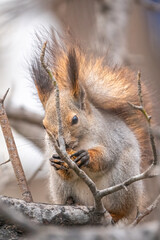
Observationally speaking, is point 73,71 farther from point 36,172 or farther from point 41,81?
point 36,172

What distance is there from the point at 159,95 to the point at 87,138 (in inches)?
29.0

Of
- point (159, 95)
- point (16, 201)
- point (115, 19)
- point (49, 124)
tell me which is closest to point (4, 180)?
point (49, 124)

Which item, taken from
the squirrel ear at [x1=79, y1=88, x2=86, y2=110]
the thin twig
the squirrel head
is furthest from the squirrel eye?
the thin twig

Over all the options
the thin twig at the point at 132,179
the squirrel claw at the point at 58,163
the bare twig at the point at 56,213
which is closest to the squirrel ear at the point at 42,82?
the squirrel claw at the point at 58,163

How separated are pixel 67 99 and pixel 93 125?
18 centimetres

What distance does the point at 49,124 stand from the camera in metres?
2.09

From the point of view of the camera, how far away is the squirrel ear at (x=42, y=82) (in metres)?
2.23

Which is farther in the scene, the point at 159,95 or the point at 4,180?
the point at 159,95

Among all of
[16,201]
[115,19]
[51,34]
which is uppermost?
[115,19]

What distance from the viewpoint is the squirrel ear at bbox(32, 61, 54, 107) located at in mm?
2232

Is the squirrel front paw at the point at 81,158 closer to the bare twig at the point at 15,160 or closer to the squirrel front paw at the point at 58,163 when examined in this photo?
the squirrel front paw at the point at 58,163

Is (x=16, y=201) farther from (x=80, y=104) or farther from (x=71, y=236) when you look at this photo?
(x=71, y=236)

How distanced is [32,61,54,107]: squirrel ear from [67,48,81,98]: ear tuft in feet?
0.38

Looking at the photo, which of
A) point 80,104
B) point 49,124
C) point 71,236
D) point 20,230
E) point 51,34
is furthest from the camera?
point 51,34
